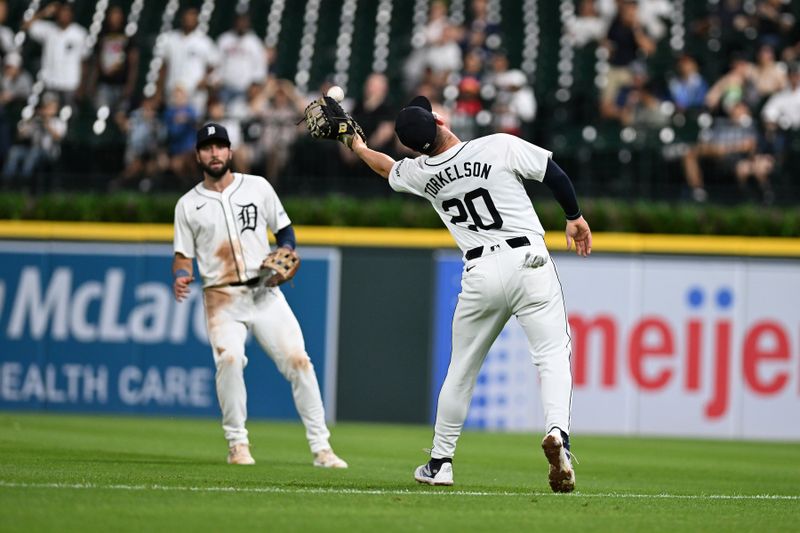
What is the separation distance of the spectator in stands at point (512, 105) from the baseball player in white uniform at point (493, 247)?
8.34m

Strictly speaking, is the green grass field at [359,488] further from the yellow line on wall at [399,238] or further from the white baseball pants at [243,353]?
the yellow line on wall at [399,238]

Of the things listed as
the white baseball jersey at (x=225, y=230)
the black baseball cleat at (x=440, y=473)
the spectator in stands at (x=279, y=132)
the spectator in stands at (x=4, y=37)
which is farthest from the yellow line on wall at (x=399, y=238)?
the black baseball cleat at (x=440, y=473)

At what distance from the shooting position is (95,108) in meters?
17.6

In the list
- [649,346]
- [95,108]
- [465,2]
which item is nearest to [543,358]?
[649,346]

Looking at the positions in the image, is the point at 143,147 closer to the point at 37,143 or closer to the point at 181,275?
the point at 37,143

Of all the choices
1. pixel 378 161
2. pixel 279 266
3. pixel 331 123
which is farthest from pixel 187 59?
pixel 378 161

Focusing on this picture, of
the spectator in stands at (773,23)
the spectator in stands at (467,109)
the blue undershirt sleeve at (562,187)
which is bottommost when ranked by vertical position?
the blue undershirt sleeve at (562,187)

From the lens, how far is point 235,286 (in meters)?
9.75

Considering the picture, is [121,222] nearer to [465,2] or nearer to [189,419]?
[189,419]

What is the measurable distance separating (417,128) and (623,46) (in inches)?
443

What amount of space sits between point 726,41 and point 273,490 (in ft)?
43.8

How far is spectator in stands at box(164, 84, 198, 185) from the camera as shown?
55.6 feet

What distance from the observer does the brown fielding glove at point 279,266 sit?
966 cm

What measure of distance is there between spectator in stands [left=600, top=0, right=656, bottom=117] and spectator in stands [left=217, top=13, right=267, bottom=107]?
4448 millimetres
